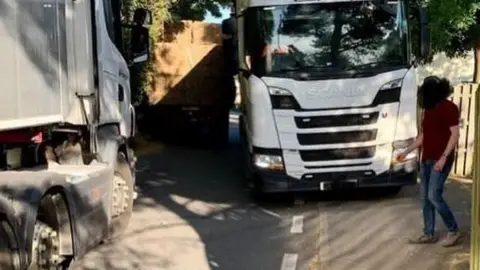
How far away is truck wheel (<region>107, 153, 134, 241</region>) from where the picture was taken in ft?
30.3

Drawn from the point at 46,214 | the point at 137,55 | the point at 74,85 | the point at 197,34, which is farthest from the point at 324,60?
the point at 197,34

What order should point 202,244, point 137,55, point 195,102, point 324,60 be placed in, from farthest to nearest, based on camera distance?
point 195,102, point 324,60, point 137,55, point 202,244

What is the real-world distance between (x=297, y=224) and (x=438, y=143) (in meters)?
2.61

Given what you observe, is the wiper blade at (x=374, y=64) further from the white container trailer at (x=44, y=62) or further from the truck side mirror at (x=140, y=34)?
the white container trailer at (x=44, y=62)

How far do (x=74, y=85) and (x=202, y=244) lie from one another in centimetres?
254

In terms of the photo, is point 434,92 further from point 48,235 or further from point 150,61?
point 150,61

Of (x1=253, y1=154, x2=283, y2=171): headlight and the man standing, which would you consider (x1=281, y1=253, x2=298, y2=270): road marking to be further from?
(x1=253, y1=154, x2=283, y2=171): headlight

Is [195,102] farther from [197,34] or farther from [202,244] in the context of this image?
[202,244]

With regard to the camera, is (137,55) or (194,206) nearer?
(137,55)

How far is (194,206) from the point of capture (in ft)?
38.3

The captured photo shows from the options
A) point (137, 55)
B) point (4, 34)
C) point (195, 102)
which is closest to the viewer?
point (4, 34)

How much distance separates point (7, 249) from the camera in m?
5.86

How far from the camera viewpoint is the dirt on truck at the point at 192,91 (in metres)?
19.5

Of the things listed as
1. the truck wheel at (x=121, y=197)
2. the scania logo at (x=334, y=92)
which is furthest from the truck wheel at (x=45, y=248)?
the scania logo at (x=334, y=92)
